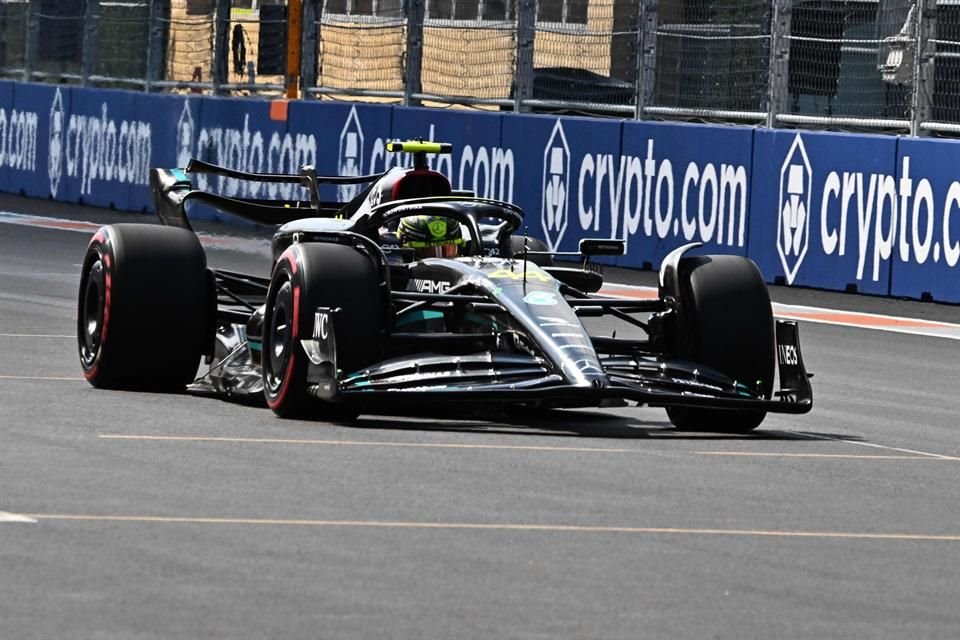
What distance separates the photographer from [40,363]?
13.1 metres

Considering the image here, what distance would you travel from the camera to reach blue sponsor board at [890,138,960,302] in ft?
60.7

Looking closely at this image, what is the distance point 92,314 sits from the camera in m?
12.0

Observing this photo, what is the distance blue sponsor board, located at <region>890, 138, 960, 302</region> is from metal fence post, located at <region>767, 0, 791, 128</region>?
1.90 m

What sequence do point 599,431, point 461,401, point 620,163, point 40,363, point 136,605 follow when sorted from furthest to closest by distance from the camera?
point 620,163
point 40,363
point 599,431
point 461,401
point 136,605

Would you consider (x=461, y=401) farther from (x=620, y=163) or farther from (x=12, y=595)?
(x=620, y=163)

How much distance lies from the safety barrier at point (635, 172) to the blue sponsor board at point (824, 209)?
0.04 feet

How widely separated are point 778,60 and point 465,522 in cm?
1328

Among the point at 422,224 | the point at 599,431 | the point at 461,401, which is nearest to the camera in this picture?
the point at 461,401

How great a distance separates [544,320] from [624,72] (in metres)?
12.1

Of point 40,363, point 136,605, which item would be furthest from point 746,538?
point 40,363

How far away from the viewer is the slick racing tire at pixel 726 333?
10953 millimetres

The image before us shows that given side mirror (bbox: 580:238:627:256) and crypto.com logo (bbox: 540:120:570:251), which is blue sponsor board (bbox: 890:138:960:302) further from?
side mirror (bbox: 580:238:627:256)

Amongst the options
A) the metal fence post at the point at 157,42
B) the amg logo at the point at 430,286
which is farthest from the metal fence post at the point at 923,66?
the metal fence post at the point at 157,42

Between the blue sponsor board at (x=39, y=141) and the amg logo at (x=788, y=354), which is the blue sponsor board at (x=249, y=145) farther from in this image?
the amg logo at (x=788, y=354)
